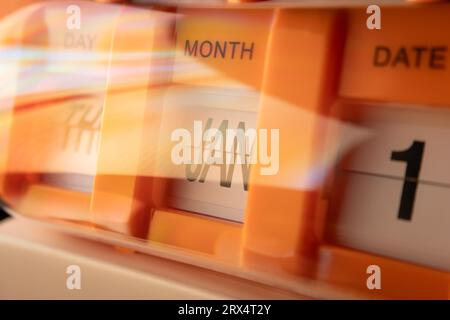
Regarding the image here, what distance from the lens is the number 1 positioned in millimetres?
516

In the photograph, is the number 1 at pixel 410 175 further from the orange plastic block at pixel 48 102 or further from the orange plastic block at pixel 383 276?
the orange plastic block at pixel 48 102

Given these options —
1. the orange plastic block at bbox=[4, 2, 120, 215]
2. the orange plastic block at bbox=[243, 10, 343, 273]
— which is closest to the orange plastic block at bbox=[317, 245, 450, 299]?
the orange plastic block at bbox=[243, 10, 343, 273]

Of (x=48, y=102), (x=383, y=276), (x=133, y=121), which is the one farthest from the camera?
(x=48, y=102)

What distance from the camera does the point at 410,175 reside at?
0.52 meters

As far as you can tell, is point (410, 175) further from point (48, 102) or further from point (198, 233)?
point (48, 102)

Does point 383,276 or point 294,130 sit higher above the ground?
point 294,130

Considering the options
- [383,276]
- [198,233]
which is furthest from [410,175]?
[198,233]

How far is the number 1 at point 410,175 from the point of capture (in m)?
0.52

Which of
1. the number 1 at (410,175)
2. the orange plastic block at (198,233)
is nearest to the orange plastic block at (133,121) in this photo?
the orange plastic block at (198,233)

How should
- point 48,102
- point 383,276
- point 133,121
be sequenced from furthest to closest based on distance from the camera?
point 48,102 → point 133,121 → point 383,276

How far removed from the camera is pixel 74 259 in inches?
26.8

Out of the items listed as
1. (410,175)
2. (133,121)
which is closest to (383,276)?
(410,175)

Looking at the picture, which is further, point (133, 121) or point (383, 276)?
Result: point (133, 121)
